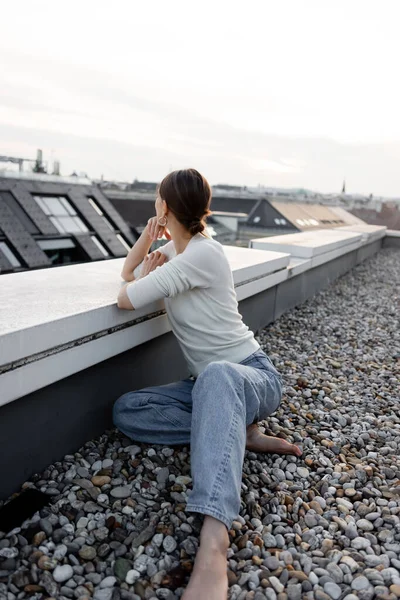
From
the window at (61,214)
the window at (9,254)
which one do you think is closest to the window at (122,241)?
the window at (61,214)

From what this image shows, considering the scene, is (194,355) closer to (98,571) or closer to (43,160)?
(98,571)

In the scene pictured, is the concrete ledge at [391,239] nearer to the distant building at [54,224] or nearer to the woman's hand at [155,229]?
the woman's hand at [155,229]

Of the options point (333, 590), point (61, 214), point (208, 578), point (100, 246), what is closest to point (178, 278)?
point (208, 578)

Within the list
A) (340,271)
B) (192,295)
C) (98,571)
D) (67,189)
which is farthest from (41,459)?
(67,189)

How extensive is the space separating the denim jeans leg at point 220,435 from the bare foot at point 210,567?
0.05m

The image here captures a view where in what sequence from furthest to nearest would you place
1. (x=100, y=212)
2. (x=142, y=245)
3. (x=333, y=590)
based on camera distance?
(x=100, y=212)
(x=142, y=245)
(x=333, y=590)

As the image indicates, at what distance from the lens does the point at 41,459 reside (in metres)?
2.16

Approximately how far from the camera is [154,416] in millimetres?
2363

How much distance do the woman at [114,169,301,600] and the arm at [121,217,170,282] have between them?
0.01m

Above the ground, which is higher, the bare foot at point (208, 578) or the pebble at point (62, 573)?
the bare foot at point (208, 578)

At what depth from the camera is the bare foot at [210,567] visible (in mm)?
1495

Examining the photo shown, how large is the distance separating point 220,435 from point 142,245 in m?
1.26

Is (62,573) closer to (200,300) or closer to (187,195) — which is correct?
(200,300)

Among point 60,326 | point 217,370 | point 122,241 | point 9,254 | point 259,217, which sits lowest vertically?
point 9,254
